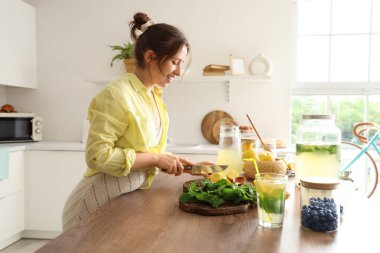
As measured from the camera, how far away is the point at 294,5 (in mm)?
3492

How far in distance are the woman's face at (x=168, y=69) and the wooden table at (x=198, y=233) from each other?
1.94 ft

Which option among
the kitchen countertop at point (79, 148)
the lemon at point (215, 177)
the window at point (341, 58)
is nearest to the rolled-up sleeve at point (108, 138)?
the lemon at point (215, 177)

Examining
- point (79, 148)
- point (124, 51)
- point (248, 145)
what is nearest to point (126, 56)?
point (124, 51)

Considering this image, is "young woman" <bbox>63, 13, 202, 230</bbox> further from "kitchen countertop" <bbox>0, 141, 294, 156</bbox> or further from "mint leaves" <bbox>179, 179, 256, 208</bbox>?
"kitchen countertop" <bbox>0, 141, 294, 156</bbox>

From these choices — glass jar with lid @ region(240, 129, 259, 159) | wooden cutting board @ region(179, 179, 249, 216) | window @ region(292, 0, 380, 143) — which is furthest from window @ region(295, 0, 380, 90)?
wooden cutting board @ region(179, 179, 249, 216)

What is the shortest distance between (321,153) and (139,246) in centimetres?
73

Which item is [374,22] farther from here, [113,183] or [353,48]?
[113,183]

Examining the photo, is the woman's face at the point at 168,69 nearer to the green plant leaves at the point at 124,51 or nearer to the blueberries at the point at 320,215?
the blueberries at the point at 320,215

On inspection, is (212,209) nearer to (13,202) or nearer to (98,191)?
(98,191)

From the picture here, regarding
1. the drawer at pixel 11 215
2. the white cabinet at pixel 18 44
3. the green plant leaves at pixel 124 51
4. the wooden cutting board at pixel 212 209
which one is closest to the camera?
the wooden cutting board at pixel 212 209

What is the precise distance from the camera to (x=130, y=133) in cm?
135

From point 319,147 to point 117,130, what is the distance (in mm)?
679

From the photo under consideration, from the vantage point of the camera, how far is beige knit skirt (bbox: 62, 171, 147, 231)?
1.34 m

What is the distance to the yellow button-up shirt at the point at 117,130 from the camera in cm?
126
